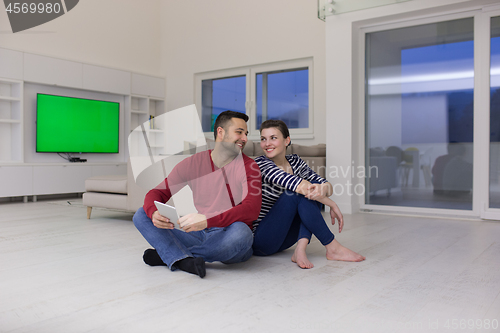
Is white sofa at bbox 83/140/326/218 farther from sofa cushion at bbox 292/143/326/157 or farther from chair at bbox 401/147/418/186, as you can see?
chair at bbox 401/147/418/186

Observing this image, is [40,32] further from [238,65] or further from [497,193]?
[497,193]

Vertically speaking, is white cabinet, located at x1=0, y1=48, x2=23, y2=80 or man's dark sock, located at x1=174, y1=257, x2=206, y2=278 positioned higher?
white cabinet, located at x1=0, y1=48, x2=23, y2=80

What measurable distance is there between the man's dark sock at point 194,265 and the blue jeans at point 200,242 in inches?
1.2

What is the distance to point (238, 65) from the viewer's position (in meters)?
6.34

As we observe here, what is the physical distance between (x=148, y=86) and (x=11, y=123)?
2.24 meters

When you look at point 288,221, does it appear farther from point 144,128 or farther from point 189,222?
point 144,128

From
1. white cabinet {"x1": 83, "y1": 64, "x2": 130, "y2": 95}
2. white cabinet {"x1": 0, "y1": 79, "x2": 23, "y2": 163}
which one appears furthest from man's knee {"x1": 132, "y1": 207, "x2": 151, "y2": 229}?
white cabinet {"x1": 83, "y1": 64, "x2": 130, "y2": 95}

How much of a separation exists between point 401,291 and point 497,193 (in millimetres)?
2565

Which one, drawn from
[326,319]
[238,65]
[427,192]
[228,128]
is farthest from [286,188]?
[238,65]

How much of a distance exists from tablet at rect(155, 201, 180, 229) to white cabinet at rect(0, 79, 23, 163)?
4.58 meters

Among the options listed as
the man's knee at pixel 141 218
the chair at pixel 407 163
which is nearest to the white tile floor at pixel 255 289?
the man's knee at pixel 141 218

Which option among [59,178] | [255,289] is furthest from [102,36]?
Answer: [255,289]

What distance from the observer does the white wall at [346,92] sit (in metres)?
4.26

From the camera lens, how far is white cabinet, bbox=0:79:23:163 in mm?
5414
